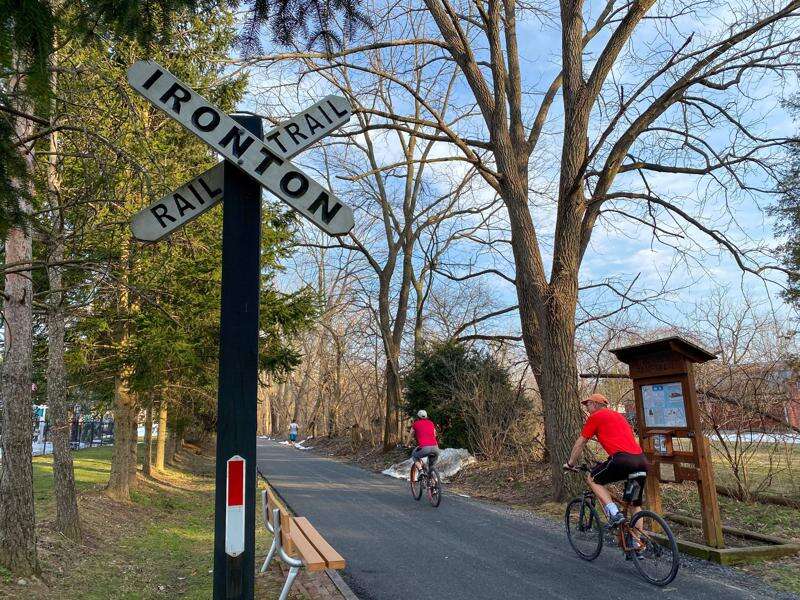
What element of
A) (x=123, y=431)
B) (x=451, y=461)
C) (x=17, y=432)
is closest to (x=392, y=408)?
(x=451, y=461)

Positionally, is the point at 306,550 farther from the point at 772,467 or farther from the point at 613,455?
the point at 772,467

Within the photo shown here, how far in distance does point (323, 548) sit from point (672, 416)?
5059mm

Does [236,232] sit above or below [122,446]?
above

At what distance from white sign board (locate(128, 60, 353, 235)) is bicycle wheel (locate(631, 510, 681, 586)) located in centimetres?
497

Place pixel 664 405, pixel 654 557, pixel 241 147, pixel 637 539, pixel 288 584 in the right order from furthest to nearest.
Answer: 1. pixel 664 405
2. pixel 637 539
3. pixel 654 557
4. pixel 288 584
5. pixel 241 147

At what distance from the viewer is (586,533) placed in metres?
7.19

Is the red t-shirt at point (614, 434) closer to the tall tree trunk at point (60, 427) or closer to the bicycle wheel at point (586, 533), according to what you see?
the bicycle wheel at point (586, 533)

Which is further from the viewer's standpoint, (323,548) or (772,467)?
(772,467)

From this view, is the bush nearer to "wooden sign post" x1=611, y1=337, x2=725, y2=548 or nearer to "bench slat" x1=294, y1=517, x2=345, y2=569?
"wooden sign post" x1=611, y1=337, x2=725, y2=548

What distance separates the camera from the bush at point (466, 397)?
1717 centimetres

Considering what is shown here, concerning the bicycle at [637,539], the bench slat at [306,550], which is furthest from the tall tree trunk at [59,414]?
the bicycle at [637,539]

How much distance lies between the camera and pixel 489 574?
21.4ft

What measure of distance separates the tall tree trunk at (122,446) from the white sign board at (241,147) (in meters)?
10.6

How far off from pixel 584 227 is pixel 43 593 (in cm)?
1094
